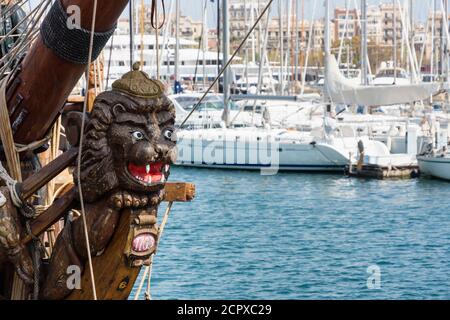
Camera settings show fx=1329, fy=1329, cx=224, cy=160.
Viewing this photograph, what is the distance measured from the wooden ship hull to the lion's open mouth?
0.01 m

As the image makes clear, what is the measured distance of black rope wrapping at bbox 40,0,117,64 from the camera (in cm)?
998

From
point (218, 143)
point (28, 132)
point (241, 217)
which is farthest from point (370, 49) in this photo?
point (28, 132)

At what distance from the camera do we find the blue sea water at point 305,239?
2144 centimetres

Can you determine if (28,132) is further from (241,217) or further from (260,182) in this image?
(260,182)

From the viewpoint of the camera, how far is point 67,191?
32.9 feet

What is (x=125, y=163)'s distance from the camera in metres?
9.43

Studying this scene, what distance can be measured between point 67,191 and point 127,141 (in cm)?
91

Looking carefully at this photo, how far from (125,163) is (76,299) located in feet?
3.88

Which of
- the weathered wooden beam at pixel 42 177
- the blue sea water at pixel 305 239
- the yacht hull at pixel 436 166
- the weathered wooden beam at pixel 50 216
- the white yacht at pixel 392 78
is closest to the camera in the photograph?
the weathered wooden beam at pixel 42 177

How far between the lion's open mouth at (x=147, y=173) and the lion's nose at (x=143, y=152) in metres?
0.07

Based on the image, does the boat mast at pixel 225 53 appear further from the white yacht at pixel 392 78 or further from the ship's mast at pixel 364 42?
the white yacht at pixel 392 78

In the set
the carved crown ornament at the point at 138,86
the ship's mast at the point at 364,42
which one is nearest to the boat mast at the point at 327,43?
the ship's mast at the point at 364,42

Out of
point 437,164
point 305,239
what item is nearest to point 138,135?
point 305,239

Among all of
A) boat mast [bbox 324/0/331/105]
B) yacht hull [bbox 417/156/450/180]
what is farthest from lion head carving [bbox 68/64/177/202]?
boat mast [bbox 324/0/331/105]
